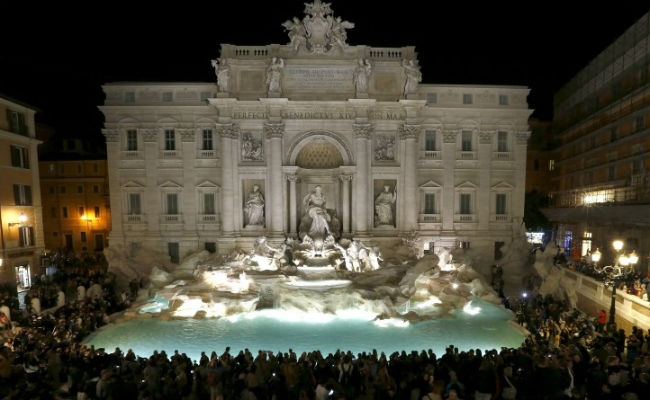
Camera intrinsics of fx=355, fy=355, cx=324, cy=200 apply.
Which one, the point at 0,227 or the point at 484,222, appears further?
the point at 484,222

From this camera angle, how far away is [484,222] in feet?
80.3

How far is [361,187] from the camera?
76.0ft

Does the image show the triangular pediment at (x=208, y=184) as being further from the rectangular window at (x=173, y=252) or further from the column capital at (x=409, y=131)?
the column capital at (x=409, y=131)

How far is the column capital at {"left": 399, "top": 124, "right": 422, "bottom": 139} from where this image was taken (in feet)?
75.7

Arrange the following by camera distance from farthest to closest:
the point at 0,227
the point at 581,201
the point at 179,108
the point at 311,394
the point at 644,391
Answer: the point at 581,201 < the point at 179,108 < the point at 0,227 < the point at 311,394 < the point at 644,391

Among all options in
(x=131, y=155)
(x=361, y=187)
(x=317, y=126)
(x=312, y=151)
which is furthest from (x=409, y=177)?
(x=131, y=155)

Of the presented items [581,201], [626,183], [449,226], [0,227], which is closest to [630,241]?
[626,183]

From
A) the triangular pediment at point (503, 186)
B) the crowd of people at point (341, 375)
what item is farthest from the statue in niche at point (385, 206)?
the crowd of people at point (341, 375)

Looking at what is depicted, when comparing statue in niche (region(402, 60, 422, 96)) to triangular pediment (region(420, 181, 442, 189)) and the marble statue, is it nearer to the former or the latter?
triangular pediment (region(420, 181, 442, 189))

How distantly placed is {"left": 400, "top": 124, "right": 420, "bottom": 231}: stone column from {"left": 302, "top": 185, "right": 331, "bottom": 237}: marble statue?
17.3 ft

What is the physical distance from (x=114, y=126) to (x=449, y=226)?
76.7 feet

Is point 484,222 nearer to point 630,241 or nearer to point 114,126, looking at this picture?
point 630,241

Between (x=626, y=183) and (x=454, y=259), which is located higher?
(x=626, y=183)

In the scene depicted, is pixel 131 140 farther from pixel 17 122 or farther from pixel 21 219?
pixel 21 219
